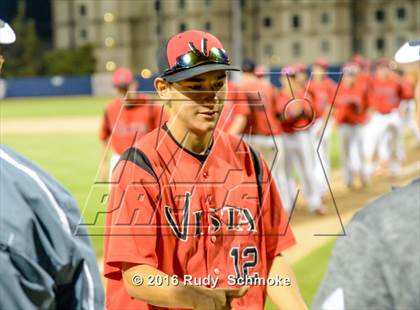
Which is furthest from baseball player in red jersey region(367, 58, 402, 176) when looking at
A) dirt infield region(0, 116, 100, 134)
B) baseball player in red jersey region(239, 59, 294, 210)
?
dirt infield region(0, 116, 100, 134)

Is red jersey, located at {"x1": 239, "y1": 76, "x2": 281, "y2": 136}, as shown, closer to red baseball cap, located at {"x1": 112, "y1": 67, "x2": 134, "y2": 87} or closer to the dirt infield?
red baseball cap, located at {"x1": 112, "y1": 67, "x2": 134, "y2": 87}

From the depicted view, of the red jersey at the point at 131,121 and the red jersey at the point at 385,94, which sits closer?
the red jersey at the point at 131,121

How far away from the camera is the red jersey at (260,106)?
32.1ft

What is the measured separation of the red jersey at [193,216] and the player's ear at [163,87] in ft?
0.50

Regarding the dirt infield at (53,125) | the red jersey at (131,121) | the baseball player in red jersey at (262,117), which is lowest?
the red jersey at (131,121)

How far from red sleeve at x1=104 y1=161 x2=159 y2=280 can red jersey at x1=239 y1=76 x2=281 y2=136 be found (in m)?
6.49

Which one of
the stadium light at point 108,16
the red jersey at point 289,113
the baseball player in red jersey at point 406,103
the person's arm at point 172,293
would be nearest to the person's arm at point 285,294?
the person's arm at point 172,293

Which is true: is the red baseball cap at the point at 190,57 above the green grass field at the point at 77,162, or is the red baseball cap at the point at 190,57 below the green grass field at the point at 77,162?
below

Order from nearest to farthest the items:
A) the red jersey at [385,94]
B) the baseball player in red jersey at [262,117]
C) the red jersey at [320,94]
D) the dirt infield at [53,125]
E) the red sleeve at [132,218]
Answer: the red sleeve at [132,218] < the baseball player in red jersey at [262,117] < the red jersey at [320,94] < the red jersey at [385,94] < the dirt infield at [53,125]

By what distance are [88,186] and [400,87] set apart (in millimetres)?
6272

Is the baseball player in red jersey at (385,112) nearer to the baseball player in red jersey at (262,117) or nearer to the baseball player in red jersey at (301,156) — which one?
the baseball player in red jersey at (301,156)

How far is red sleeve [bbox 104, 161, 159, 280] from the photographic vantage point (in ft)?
9.49

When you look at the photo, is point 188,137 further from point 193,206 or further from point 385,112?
point 385,112

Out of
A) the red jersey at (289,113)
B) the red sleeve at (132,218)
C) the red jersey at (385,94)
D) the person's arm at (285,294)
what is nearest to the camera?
the red sleeve at (132,218)
